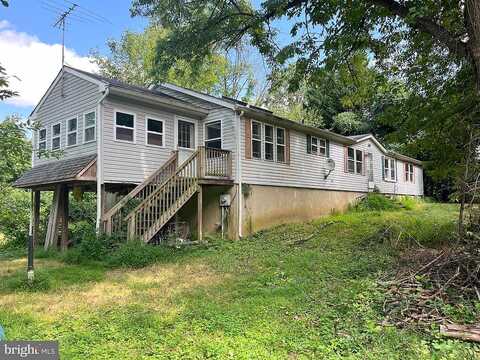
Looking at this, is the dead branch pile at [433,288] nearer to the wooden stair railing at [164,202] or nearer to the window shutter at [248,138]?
the wooden stair railing at [164,202]

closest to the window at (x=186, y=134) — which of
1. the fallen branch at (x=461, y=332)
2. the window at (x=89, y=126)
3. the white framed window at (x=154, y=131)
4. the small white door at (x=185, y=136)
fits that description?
the small white door at (x=185, y=136)

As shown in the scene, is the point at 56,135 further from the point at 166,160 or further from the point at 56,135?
the point at 166,160

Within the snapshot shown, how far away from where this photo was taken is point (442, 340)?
167 inches

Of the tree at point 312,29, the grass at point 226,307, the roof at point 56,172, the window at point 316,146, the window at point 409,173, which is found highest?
the tree at point 312,29

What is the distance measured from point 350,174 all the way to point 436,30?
12.8 metres

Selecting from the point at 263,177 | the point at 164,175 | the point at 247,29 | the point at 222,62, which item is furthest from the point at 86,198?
the point at 222,62

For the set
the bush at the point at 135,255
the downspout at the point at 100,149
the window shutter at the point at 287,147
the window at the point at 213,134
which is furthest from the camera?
the window shutter at the point at 287,147

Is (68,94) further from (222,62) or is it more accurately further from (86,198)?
(222,62)

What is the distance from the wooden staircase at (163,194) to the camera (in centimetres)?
996

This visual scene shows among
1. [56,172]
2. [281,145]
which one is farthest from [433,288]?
[56,172]

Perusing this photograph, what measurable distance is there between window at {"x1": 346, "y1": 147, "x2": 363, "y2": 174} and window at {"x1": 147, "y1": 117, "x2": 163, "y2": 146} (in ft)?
34.2

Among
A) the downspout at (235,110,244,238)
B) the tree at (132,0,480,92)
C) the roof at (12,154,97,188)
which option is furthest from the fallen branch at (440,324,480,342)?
Answer: the roof at (12,154,97,188)

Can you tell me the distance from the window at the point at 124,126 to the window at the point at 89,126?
688mm

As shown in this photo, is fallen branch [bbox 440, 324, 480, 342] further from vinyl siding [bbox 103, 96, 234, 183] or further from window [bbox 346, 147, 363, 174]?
window [bbox 346, 147, 363, 174]
